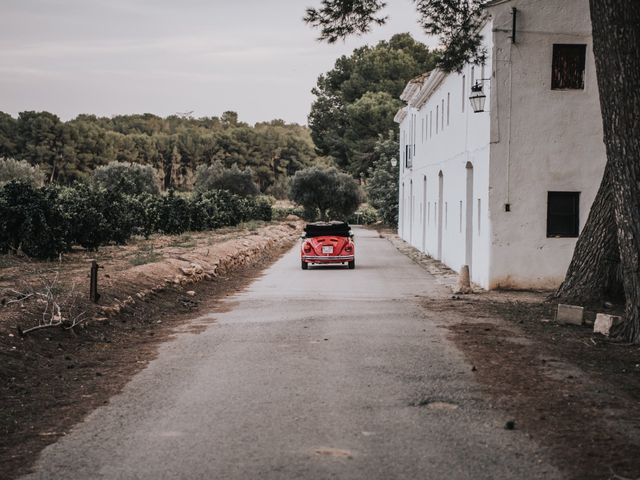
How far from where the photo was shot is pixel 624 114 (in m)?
10.5

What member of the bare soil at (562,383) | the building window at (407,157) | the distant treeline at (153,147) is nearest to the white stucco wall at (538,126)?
the bare soil at (562,383)

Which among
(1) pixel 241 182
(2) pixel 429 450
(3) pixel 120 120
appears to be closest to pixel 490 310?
(2) pixel 429 450

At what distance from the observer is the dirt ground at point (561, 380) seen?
18.7 ft

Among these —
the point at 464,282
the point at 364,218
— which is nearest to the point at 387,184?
the point at 364,218

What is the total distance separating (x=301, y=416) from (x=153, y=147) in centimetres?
10017

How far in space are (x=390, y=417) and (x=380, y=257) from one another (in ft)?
79.4

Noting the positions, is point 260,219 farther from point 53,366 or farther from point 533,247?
point 53,366

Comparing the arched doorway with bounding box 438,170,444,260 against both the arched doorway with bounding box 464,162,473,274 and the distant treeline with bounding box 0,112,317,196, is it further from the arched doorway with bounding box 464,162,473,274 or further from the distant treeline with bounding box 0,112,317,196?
the distant treeline with bounding box 0,112,317,196

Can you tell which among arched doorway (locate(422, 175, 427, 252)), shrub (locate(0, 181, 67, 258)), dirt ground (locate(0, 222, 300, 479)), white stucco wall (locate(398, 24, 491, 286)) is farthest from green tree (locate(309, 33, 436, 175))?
dirt ground (locate(0, 222, 300, 479))

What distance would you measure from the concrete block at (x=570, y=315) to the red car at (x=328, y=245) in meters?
12.3

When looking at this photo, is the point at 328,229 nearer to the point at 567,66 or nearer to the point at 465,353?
the point at 567,66

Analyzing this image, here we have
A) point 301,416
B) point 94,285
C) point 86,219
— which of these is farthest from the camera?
point 86,219

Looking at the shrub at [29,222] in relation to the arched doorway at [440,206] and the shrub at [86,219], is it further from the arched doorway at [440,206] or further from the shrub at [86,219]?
the arched doorway at [440,206]

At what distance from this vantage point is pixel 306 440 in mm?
5918
